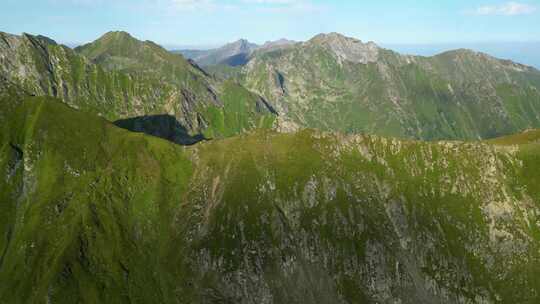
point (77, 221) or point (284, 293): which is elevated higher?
point (77, 221)

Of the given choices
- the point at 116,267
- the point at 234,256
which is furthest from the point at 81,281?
the point at 234,256

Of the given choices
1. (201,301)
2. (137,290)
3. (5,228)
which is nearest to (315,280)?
(201,301)

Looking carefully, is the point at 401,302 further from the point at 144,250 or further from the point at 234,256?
the point at 144,250

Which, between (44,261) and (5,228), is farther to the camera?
(5,228)

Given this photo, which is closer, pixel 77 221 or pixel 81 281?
pixel 81 281

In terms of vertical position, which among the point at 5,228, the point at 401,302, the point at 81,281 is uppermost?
the point at 5,228

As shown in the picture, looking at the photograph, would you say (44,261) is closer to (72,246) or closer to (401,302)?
(72,246)

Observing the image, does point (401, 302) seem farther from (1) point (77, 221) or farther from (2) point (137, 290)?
(1) point (77, 221)

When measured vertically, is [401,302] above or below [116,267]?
below
